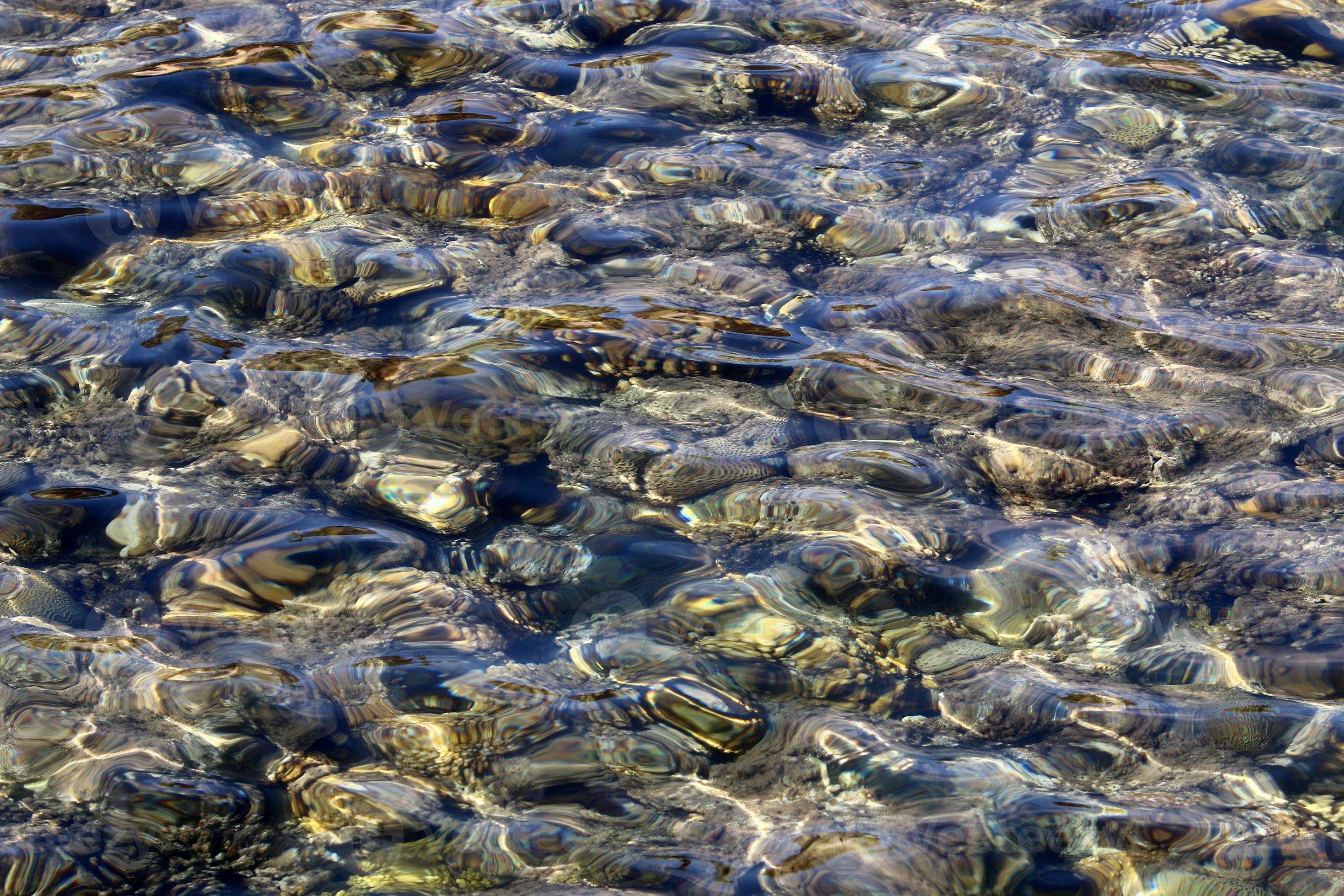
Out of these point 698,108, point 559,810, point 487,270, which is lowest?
point 559,810

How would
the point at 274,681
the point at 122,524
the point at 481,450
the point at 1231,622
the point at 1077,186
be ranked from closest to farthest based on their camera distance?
the point at 274,681, the point at 1231,622, the point at 122,524, the point at 481,450, the point at 1077,186

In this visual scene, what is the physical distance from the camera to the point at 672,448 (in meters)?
2.68

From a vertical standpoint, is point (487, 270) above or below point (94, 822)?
above

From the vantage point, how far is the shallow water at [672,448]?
191 centimetres

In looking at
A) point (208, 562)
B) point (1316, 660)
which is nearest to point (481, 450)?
point (208, 562)

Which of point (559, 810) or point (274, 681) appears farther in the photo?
point (274, 681)

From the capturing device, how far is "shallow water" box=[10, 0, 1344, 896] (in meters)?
1.91

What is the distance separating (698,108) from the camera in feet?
12.7

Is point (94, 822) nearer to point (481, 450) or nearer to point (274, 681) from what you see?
point (274, 681)

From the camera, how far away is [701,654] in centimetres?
221

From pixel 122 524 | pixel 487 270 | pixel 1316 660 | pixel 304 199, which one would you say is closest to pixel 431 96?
pixel 304 199

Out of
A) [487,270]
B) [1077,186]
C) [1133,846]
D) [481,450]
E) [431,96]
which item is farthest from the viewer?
[431,96]

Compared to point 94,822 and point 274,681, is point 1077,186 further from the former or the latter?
point 94,822

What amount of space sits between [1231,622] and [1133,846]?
2.12 feet
